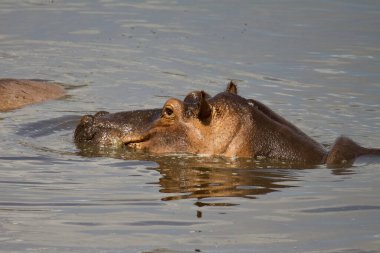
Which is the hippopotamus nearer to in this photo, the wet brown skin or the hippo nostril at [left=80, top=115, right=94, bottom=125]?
the hippo nostril at [left=80, top=115, right=94, bottom=125]

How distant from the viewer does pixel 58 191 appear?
324 inches

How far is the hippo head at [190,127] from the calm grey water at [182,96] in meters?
0.13

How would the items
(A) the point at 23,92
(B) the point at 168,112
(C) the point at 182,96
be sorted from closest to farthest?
1. (B) the point at 168,112
2. (A) the point at 23,92
3. (C) the point at 182,96

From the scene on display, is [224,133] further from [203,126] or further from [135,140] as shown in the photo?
[135,140]

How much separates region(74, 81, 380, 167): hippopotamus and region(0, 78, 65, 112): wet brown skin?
285cm

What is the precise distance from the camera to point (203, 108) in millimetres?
9133

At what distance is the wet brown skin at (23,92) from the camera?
12.2m

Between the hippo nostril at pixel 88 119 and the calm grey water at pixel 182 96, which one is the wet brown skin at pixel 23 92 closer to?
the calm grey water at pixel 182 96

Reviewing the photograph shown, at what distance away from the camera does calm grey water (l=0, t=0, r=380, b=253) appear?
707 cm

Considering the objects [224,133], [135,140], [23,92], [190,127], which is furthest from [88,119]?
[23,92]

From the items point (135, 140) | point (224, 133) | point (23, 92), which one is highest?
point (23, 92)

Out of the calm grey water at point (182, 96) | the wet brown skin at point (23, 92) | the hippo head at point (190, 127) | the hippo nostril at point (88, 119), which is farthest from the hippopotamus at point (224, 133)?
the wet brown skin at point (23, 92)

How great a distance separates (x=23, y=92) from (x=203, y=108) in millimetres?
3970

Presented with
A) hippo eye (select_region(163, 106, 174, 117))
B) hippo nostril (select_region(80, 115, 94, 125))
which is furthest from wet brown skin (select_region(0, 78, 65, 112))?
hippo eye (select_region(163, 106, 174, 117))
